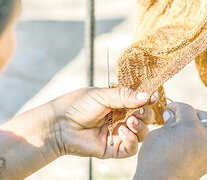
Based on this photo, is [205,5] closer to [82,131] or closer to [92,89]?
[92,89]

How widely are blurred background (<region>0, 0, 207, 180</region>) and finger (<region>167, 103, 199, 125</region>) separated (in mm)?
819

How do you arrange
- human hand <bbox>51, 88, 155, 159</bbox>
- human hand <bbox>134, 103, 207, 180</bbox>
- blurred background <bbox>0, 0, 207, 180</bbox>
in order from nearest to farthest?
human hand <bbox>134, 103, 207, 180</bbox> < human hand <bbox>51, 88, 155, 159</bbox> < blurred background <bbox>0, 0, 207, 180</bbox>

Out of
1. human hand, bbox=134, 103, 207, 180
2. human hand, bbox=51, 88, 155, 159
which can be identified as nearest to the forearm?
human hand, bbox=51, 88, 155, 159

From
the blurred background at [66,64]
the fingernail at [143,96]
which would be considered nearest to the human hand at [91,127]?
the fingernail at [143,96]

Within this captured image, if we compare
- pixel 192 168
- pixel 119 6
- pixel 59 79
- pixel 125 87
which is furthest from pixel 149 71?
pixel 119 6

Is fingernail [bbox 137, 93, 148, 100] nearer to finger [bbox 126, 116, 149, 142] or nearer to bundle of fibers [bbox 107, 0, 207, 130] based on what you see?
bundle of fibers [bbox 107, 0, 207, 130]

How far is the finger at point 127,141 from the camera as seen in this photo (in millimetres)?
928

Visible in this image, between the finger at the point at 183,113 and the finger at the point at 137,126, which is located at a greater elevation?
the finger at the point at 183,113

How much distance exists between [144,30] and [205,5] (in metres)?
0.24

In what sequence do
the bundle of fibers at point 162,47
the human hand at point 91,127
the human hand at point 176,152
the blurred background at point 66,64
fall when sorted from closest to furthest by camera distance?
the human hand at point 176,152 < the bundle of fibers at point 162,47 < the human hand at point 91,127 < the blurred background at point 66,64

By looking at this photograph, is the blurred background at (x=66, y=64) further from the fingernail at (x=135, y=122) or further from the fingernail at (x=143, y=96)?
the fingernail at (x=143, y=96)

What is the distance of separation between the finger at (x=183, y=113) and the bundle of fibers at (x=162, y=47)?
3.1 inches

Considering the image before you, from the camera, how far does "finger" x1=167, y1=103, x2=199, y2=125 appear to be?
66 centimetres

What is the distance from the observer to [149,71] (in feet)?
2.73
